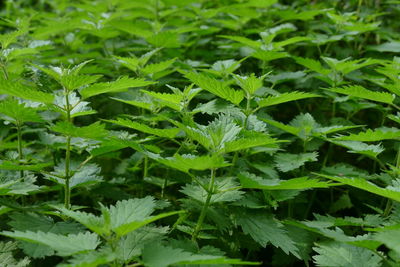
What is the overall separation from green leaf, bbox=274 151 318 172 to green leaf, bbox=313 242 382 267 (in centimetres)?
34

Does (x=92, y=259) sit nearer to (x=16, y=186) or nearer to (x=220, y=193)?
(x=220, y=193)

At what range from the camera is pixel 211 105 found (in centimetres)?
146

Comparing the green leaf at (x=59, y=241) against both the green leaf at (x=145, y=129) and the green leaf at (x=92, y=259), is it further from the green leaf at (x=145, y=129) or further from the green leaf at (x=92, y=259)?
the green leaf at (x=145, y=129)

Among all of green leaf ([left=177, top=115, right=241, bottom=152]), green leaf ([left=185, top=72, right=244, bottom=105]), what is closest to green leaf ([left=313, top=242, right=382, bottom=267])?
green leaf ([left=177, top=115, right=241, bottom=152])

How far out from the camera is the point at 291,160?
1.48m

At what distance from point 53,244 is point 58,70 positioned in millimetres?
611

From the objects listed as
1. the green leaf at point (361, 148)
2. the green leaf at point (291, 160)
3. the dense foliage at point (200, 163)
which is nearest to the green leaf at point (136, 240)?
Result: the dense foliage at point (200, 163)

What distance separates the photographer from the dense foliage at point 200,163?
1.04 meters

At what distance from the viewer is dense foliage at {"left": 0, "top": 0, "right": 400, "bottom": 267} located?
1040 millimetres

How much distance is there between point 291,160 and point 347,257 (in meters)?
0.46

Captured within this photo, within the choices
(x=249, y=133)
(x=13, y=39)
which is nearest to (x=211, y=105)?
(x=249, y=133)

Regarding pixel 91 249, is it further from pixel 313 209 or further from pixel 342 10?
pixel 342 10

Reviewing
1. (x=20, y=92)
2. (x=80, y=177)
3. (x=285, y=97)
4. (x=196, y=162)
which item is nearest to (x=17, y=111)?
(x=20, y=92)

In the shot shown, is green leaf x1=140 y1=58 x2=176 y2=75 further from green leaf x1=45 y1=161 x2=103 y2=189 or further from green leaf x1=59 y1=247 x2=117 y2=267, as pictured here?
green leaf x1=59 y1=247 x2=117 y2=267
